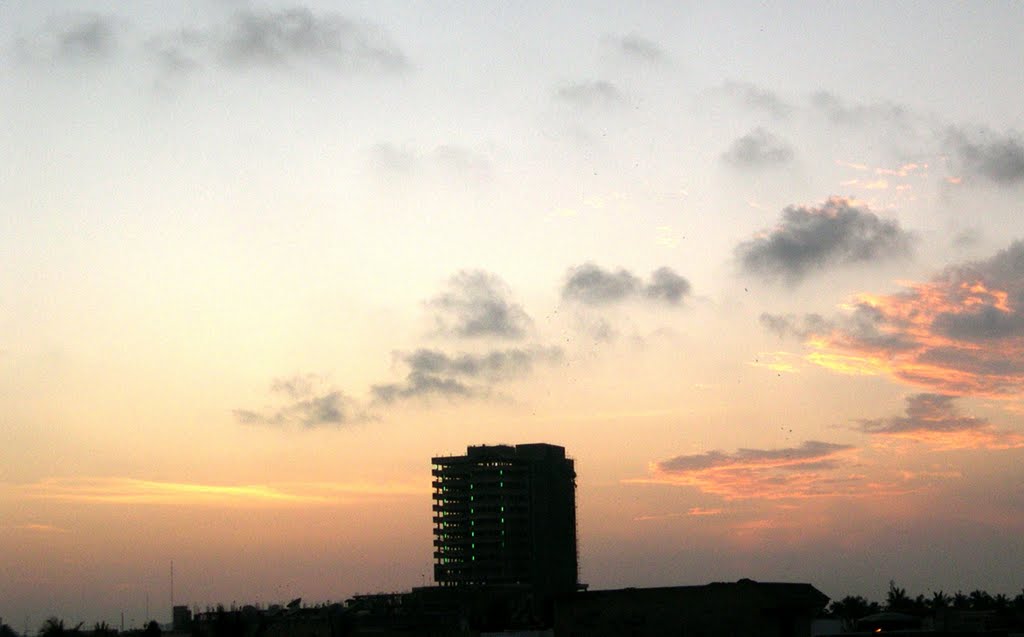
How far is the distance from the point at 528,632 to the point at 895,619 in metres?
31.7

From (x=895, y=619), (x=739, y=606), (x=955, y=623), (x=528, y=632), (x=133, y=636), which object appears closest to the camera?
(x=739, y=606)

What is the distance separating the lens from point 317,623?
141 m

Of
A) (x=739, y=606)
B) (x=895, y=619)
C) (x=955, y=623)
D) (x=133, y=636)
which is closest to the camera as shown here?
(x=739, y=606)

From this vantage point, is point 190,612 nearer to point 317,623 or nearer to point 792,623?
point 317,623

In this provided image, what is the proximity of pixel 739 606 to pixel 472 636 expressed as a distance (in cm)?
4042

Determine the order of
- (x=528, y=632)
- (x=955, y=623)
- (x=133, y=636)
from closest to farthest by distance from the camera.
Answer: (x=528, y=632), (x=955, y=623), (x=133, y=636)

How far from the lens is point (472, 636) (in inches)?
4414

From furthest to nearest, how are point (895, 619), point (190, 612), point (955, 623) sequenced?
1. point (190, 612)
2. point (955, 623)
3. point (895, 619)

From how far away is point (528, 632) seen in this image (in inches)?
4240

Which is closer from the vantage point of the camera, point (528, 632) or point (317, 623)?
point (528, 632)

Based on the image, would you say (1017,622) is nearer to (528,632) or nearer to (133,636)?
(528,632)

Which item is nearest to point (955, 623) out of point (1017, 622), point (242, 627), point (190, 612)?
point (1017, 622)

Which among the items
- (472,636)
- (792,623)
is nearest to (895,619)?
(792,623)

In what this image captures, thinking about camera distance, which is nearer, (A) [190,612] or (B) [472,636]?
(B) [472,636]
